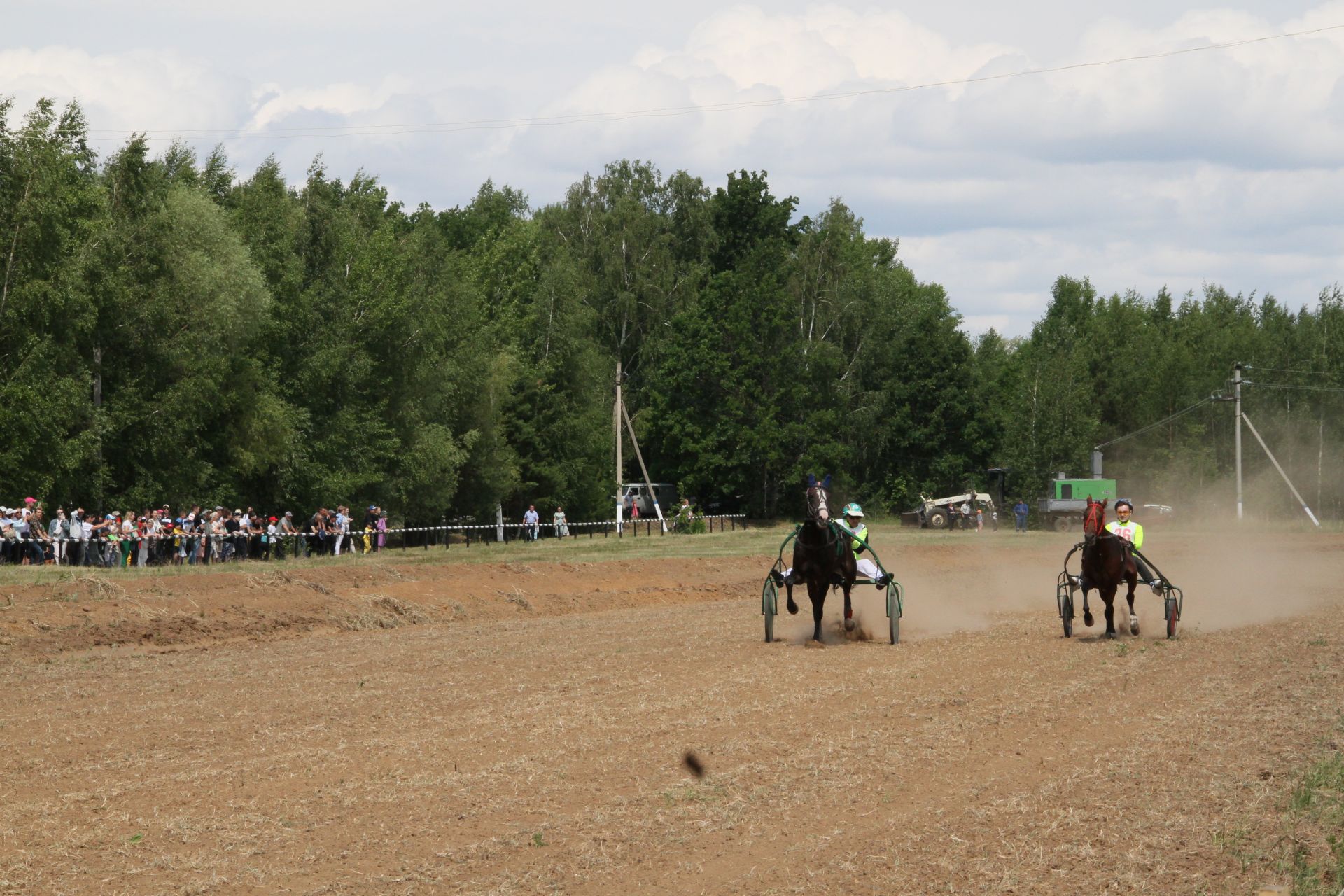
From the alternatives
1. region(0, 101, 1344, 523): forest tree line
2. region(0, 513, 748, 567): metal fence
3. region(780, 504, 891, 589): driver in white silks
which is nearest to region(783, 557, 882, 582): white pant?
region(780, 504, 891, 589): driver in white silks

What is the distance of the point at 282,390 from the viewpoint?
46000 mm

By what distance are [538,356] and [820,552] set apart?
51.4m

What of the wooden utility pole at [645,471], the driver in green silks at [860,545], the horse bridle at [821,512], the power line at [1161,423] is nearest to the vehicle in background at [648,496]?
the wooden utility pole at [645,471]

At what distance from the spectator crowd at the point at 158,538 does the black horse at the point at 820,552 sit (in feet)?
59.3

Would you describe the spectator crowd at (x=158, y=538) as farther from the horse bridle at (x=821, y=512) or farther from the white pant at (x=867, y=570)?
the horse bridle at (x=821, y=512)

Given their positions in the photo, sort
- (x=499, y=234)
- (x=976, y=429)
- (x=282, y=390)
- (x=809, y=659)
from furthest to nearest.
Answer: (x=499, y=234)
(x=976, y=429)
(x=282, y=390)
(x=809, y=659)

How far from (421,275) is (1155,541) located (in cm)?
2891

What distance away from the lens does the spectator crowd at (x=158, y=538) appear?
95.1ft

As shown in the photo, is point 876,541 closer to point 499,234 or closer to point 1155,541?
point 1155,541

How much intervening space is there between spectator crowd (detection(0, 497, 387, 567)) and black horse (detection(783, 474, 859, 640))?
18085 millimetres

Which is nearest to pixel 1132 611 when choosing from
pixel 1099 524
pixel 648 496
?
pixel 1099 524

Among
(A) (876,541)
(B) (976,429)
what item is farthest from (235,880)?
(B) (976,429)

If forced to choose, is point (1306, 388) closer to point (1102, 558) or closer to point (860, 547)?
point (1102, 558)

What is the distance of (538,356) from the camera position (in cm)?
6700
